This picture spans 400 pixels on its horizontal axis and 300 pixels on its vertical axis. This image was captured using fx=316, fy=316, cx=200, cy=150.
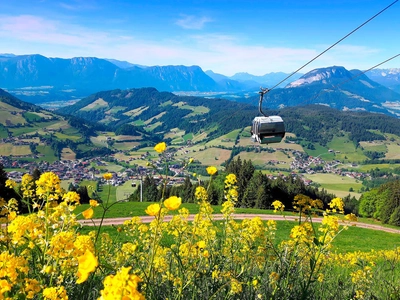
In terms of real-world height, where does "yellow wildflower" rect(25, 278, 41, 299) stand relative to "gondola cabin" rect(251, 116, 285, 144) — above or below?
below

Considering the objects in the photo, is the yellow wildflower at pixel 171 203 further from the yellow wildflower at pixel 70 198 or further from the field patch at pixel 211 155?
the field patch at pixel 211 155

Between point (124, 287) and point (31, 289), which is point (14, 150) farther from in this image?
point (124, 287)

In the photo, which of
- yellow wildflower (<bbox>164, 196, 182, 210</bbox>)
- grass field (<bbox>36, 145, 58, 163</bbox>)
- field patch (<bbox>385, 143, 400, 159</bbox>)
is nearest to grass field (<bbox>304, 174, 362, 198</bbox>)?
field patch (<bbox>385, 143, 400, 159</bbox>)

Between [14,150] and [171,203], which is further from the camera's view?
[14,150]

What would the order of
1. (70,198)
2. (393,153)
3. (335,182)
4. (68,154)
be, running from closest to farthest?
(70,198), (335,182), (68,154), (393,153)

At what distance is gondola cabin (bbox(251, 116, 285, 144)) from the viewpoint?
619 cm

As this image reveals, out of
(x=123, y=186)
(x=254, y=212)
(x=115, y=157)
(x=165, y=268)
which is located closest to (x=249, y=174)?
(x=254, y=212)

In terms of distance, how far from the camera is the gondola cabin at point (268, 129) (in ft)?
20.3

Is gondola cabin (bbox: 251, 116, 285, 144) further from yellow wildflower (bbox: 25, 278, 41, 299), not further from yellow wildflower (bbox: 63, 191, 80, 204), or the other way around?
yellow wildflower (bbox: 25, 278, 41, 299)

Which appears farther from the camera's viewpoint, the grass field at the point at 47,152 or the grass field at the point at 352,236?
the grass field at the point at 47,152

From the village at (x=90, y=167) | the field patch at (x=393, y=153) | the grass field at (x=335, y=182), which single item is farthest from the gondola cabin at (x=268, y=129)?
the field patch at (x=393, y=153)

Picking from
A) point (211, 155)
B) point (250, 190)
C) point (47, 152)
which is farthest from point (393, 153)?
point (47, 152)

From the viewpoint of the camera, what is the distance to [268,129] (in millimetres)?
6227

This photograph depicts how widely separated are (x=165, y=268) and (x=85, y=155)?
191 meters
